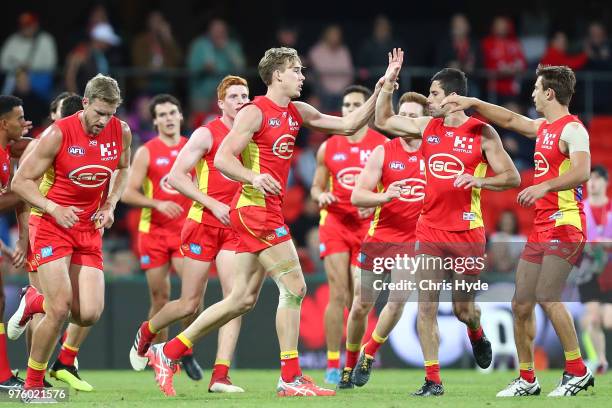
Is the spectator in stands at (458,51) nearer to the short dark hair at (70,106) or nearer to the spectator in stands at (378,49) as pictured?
the spectator in stands at (378,49)

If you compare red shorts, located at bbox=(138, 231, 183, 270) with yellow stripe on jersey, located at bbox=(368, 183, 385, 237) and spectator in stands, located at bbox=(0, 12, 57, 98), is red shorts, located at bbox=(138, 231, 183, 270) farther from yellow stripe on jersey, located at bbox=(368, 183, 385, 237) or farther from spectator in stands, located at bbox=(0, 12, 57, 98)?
spectator in stands, located at bbox=(0, 12, 57, 98)

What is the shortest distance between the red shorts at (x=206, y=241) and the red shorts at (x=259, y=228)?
138 cm

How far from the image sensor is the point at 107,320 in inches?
640

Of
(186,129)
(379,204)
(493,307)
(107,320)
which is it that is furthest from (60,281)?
(186,129)

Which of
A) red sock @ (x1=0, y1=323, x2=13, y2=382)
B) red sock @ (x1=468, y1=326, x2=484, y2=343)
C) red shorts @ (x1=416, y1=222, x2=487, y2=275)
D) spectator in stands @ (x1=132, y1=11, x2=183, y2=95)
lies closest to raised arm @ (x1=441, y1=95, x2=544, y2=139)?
red shorts @ (x1=416, y1=222, x2=487, y2=275)

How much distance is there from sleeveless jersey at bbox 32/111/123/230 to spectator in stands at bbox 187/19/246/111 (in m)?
8.77

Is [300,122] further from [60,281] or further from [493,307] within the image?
[493,307]

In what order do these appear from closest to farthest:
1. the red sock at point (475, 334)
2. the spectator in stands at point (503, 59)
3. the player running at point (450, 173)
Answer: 1. the player running at point (450, 173)
2. the red sock at point (475, 334)
3. the spectator in stands at point (503, 59)

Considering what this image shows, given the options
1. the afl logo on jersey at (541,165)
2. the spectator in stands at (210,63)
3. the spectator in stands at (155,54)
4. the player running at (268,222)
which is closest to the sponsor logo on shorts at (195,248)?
the player running at (268,222)

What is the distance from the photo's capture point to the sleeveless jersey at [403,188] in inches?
475

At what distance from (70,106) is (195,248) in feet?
5.74

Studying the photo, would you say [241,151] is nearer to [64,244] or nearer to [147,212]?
[64,244]

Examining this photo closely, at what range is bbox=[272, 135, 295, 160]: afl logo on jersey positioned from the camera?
421 inches

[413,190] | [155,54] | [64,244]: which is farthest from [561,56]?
[64,244]
